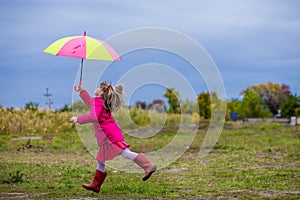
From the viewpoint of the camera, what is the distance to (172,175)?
9594 mm

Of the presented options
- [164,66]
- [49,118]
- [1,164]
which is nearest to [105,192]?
[164,66]

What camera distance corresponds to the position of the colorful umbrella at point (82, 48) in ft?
24.2

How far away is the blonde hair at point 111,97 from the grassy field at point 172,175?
1.31 metres

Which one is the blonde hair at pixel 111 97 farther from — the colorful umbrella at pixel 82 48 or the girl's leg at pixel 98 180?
the girl's leg at pixel 98 180

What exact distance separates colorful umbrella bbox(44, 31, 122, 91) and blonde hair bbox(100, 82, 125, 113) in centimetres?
47

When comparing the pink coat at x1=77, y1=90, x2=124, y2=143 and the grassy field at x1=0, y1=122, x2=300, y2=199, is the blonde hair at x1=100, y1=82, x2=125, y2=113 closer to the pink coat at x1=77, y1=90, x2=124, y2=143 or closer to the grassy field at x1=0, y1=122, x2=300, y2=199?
the pink coat at x1=77, y1=90, x2=124, y2=143

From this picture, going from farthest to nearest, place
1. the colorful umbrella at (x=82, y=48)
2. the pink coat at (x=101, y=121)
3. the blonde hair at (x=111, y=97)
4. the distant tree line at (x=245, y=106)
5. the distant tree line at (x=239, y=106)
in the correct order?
the distant tree line at (x=245, y=106)
the distant tree line at (x=239, y=106)
the colorful umbrella at (x=82, y=48)
the blonde hair at (x=111, y=97)
the pink coat at (x=101, y=121)

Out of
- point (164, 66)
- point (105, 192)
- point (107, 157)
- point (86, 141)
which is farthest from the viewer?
point (86, 141)

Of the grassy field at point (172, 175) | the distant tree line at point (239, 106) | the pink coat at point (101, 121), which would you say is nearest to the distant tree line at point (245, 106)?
the distant tree line at point (239, 106)

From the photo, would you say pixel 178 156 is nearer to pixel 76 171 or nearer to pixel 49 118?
pixel 76 171

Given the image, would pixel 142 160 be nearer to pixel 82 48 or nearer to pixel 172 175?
pixel 82 48

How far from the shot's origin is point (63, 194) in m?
7.45

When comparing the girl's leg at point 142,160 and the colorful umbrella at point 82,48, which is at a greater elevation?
the colorful umbrella at point 82,48

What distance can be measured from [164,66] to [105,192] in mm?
3851
